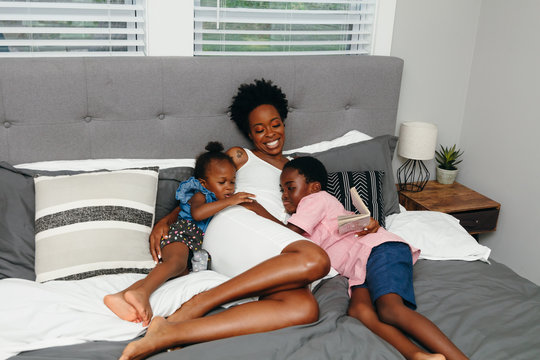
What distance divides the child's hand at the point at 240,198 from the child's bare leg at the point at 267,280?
33cm

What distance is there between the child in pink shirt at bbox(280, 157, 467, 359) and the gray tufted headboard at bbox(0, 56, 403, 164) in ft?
1.53

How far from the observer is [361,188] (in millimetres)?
2338

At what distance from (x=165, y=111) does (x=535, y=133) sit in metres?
1.91

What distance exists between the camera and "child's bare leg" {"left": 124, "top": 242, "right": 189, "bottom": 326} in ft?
5.25

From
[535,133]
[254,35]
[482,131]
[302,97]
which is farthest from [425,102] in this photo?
[254,35]

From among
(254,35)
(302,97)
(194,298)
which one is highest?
(254,35)

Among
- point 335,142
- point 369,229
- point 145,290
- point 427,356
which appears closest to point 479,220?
point 335,142

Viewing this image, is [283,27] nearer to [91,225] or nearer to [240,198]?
[240,198]

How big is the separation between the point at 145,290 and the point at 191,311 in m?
0.16

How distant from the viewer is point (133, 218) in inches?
77.6

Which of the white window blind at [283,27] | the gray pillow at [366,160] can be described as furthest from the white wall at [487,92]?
the gray pillow at [366,160]

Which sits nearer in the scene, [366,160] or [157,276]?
[157,276]

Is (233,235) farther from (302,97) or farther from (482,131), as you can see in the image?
(482,131)

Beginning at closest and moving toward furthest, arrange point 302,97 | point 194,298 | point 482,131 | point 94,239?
point 194,298, point 94,239, point 302,97, point 482,131
